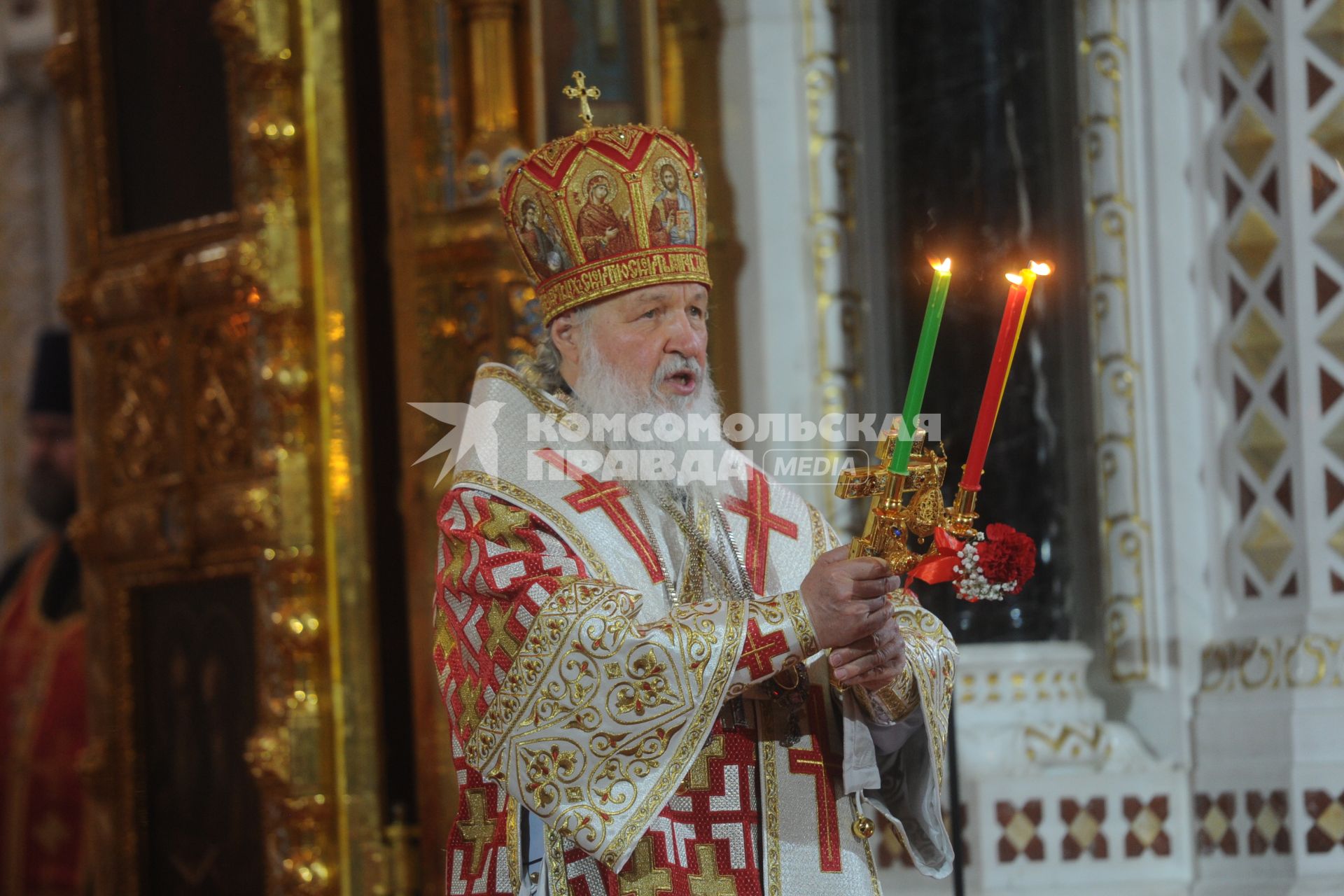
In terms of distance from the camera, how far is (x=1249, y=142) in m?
4.46

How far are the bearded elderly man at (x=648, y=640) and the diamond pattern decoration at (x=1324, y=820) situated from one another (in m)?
1.45

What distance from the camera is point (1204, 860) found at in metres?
4.36

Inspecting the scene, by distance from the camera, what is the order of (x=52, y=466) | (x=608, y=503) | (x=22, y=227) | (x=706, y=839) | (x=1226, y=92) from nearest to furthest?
1. (x=706, y=839)
2. (x=608, y=503)
3. (x=1226, y=92)
4. (x=52, y=466)
5. (x=22, y=227)

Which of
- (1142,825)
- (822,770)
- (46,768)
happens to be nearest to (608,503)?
(822,770)

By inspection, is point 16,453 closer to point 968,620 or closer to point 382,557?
point 382,557

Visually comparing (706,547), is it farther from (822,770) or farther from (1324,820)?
(1324,820)

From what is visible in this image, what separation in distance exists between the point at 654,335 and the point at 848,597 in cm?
64

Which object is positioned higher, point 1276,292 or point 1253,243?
point 1253,243

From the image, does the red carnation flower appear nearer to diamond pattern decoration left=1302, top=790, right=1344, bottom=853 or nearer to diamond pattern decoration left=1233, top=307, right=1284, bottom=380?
diamond pattern decoration left=1302, top=790, right=1344, bottom=853

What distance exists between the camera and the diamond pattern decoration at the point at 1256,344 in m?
4.42

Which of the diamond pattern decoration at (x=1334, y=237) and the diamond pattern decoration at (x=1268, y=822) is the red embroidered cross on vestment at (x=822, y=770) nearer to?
the diamond pattern decoration at (x=1268, y=822)

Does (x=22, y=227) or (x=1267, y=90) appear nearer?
(x=1267, y=90)

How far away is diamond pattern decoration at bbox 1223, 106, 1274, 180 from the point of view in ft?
14.5

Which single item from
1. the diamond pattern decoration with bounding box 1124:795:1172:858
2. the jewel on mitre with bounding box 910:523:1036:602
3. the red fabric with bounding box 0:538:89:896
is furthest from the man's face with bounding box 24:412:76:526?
the jewel on mitre with bounding box 910:523:1036:602
